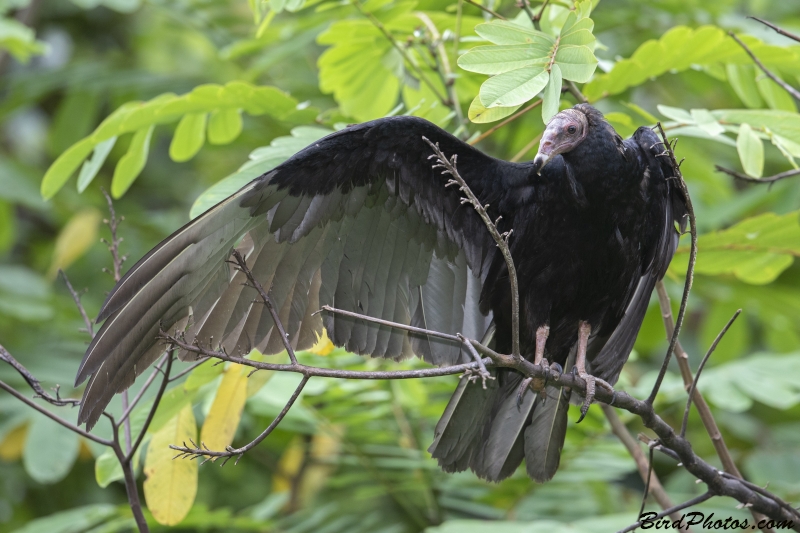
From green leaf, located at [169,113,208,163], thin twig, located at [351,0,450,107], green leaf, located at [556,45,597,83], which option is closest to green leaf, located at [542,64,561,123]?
green leaf, located at [556,45,597,83]

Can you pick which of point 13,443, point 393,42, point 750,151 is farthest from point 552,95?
point 13,443

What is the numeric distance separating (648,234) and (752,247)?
57 cm

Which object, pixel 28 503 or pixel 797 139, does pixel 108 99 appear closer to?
pixel 28 503

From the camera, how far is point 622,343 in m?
3.07

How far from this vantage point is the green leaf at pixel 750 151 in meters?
2.81

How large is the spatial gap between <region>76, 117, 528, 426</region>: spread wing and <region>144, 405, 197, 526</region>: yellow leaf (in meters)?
0.38

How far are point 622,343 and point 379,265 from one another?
3.14 ft

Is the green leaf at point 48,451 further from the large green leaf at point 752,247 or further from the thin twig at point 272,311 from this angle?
the large green leaf at point 752,247

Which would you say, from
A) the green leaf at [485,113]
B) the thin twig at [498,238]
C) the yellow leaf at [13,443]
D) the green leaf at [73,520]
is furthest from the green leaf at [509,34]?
the yellow leaf at [13,443]

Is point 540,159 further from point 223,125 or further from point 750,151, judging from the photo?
point 223,125

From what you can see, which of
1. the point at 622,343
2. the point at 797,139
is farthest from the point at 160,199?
the point at 797,139

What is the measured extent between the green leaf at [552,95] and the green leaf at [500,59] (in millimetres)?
46

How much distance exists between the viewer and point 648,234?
115 inches

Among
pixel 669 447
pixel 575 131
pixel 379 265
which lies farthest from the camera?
pixel 379 265
